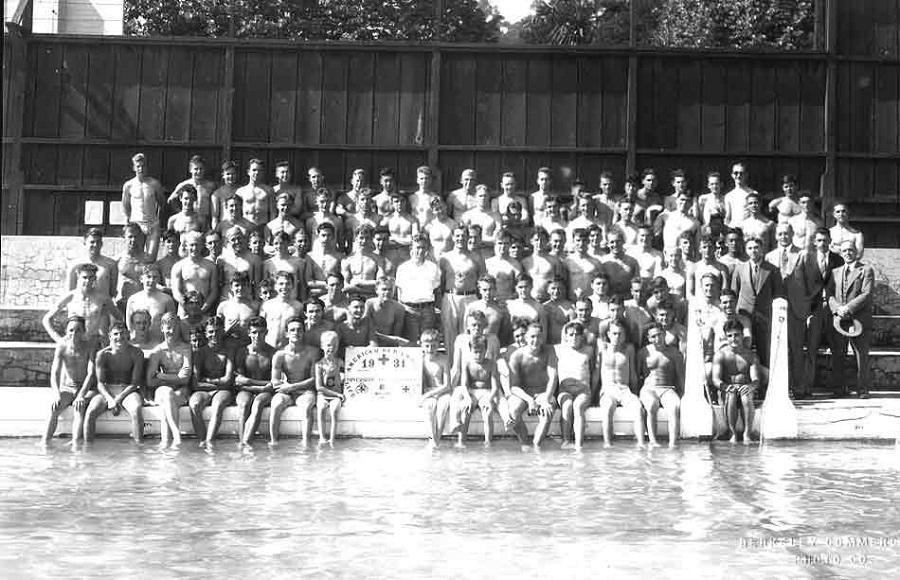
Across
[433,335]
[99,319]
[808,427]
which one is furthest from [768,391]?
[99,319]

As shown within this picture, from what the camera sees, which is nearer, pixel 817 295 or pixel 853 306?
pixel 853 306

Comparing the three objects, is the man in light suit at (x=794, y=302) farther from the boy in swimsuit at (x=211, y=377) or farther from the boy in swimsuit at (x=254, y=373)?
the boy in swimsuit at (x=211, y=377)

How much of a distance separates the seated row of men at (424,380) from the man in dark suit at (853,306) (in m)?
1.85

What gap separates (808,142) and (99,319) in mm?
11384

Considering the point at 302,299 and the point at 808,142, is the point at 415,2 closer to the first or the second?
the point at 808,142

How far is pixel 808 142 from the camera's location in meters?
20.5

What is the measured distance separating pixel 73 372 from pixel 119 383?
554mm

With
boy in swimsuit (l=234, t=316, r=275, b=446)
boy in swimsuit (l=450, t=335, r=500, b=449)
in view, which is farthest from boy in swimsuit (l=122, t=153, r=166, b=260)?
boy in swimsuit (l=450, t=335, r=500, b=449)

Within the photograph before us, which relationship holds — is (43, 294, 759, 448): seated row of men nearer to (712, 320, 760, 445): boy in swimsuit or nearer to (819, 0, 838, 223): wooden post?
(712, 320, 760, 445): boy in swimsuit

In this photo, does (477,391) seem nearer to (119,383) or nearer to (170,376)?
(170,376)

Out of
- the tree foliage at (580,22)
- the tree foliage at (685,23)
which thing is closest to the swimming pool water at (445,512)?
Answer: the tree foliage at (685,23)

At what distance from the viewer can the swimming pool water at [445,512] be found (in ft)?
27.3

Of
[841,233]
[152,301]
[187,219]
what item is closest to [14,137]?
[187,219]

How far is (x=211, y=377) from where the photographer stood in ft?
48.2
